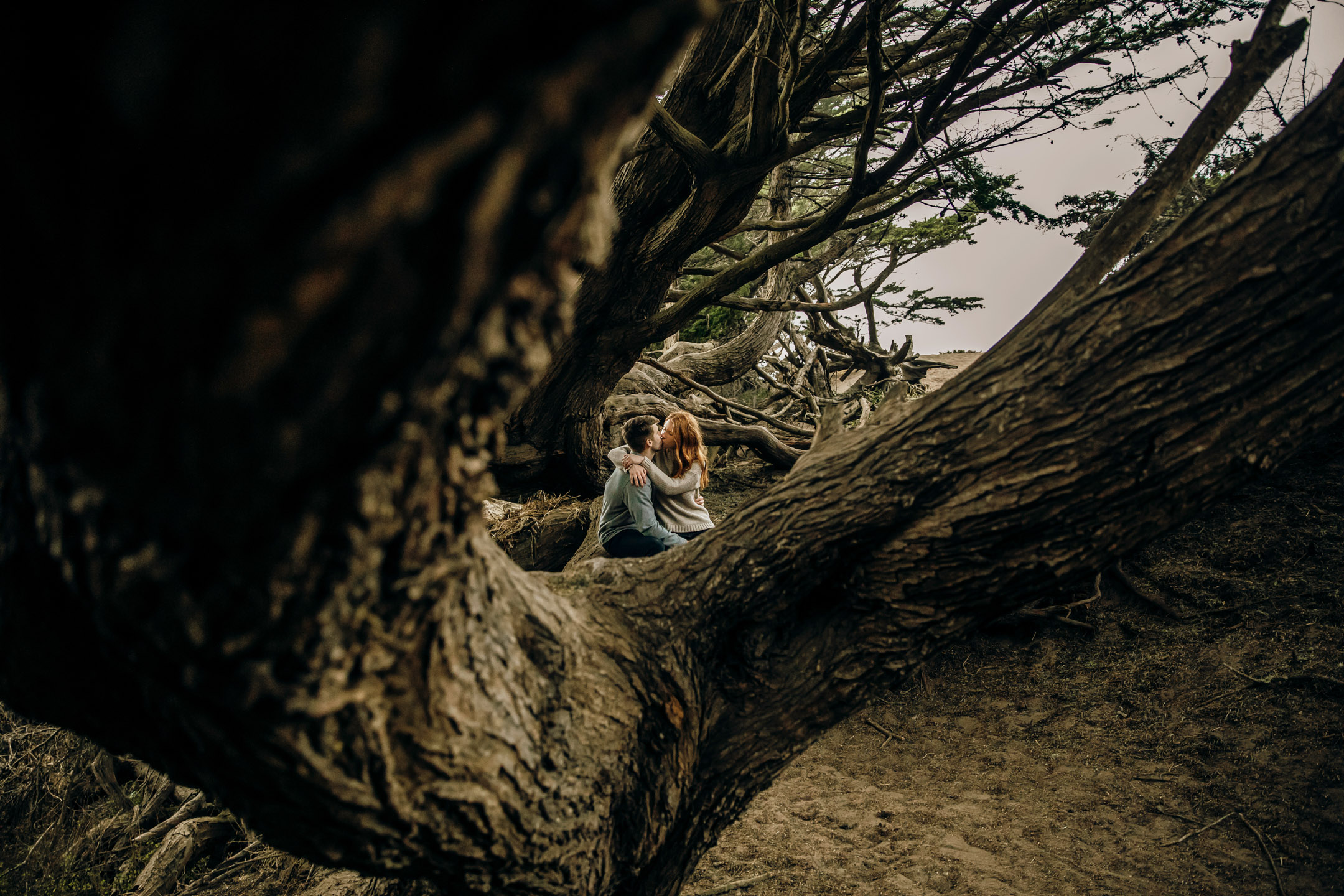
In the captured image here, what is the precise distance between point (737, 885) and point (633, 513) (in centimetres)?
226

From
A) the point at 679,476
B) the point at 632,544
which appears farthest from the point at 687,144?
the point at 632,544

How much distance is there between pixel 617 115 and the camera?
0.67 metres

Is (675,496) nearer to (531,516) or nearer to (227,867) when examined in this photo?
(531,516)

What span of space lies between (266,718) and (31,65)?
92 cm

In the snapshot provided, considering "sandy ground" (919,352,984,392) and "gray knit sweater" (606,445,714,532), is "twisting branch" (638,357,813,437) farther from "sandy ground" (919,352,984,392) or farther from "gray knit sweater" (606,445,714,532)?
"sandy ground" (919,352,984,392)

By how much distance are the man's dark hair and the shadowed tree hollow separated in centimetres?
247

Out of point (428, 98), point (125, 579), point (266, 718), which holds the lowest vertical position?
point (266, 718)

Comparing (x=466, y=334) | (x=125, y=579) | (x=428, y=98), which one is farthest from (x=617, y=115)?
(x=125, y=579)

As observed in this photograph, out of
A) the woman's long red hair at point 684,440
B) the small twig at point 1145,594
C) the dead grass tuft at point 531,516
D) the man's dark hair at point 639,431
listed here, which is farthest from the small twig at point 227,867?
the small twig at point 1145,594

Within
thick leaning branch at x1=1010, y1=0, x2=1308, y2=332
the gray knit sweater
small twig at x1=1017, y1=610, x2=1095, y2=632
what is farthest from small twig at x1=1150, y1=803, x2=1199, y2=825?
thick leaning branch at x1=1010, y1=0, x2=1308, y2=332

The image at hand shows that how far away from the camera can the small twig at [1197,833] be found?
341 cm

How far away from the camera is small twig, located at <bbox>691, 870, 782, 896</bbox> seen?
11.0 ft

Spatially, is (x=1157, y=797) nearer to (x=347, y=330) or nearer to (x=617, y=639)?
(x=617, y=639)

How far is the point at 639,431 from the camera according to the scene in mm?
4566
